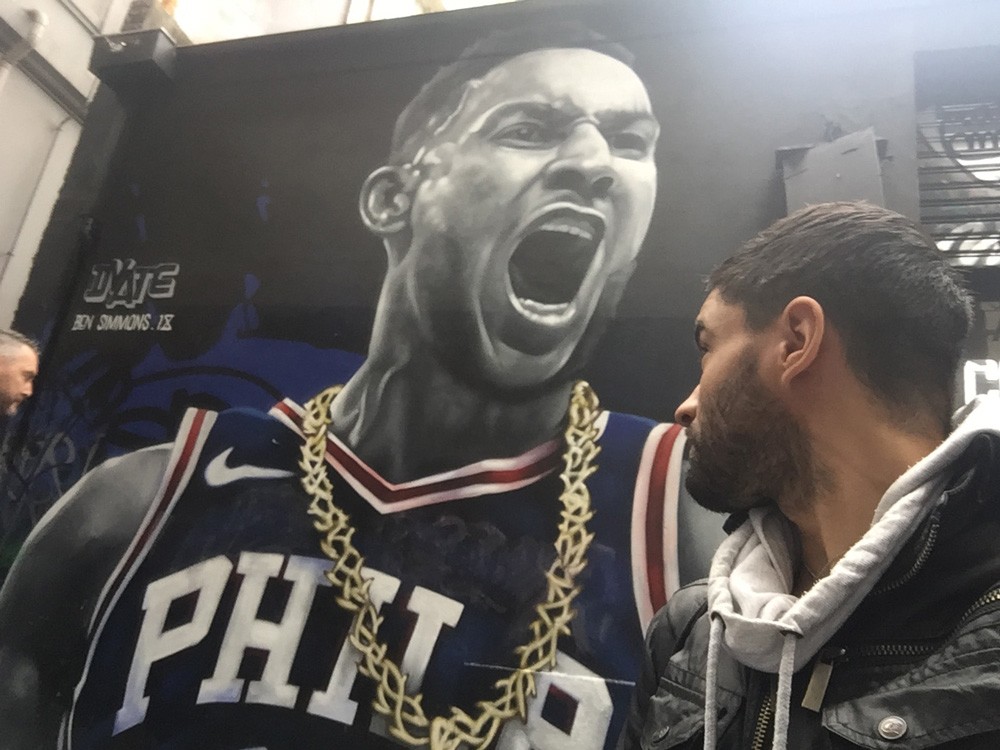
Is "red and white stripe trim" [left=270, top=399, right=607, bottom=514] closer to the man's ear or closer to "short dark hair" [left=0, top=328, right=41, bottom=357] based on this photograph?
the man's ear

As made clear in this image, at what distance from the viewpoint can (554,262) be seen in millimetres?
1619

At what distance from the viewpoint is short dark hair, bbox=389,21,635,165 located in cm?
180

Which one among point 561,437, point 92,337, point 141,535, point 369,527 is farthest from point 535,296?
point 92,337

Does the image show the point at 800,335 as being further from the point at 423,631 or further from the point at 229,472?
the point at 229,472

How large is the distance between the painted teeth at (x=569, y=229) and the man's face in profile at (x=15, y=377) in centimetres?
140

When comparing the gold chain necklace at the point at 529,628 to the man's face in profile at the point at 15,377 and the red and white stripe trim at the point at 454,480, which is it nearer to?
the red and white stripe trim at the point at 454,480

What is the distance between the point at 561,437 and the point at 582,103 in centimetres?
80

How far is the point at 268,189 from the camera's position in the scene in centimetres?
196

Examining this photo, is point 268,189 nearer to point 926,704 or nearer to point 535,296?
point 535,296

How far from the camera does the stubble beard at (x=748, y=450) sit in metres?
0.82

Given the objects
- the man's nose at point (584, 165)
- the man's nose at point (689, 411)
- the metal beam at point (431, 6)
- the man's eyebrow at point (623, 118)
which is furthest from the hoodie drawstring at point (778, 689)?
the metal beam at point (431, 6)

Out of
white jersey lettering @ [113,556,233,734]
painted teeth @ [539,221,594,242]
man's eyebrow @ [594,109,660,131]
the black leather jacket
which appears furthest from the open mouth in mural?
the black leather jacket

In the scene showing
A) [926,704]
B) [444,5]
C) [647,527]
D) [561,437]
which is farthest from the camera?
[444,5]

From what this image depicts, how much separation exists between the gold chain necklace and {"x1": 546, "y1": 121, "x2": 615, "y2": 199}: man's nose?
0.46 metres
